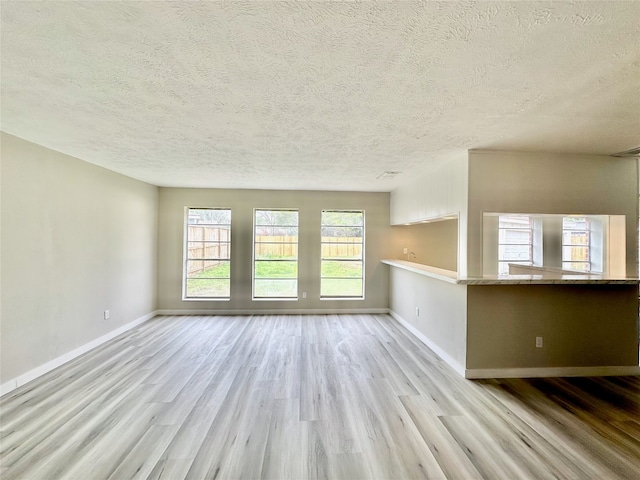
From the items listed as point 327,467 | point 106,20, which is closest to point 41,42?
point 106,20

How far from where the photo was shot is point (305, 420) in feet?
7.04

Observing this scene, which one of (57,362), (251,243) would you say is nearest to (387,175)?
(251,243)

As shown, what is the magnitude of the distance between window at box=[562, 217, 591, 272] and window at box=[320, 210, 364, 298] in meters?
3.84

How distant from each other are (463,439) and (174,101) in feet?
10.9

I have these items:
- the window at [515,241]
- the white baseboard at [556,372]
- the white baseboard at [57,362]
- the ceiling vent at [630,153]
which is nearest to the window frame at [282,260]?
the white baseboard at [57,362]

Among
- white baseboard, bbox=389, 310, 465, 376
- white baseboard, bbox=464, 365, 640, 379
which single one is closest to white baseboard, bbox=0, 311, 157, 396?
white baseboard, bbox=389, 310, 465, 376

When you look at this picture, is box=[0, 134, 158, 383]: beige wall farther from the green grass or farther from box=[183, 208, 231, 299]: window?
the green grass

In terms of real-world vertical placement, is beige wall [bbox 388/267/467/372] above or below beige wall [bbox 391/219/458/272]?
Answer: below

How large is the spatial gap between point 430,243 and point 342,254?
183cm

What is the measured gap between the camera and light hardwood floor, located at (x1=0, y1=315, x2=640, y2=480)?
5.59 feet

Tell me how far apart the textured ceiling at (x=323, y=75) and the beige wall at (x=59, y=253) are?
20.0 inches

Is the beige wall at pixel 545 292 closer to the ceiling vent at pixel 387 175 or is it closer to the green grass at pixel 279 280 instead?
the ceiling vent at pixel 387 175

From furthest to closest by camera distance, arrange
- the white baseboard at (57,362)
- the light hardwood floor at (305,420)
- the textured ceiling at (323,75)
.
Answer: the white baseboard at (57,362) < the light hardwood floor at (305,420) < the textured ceiling at (323,75)

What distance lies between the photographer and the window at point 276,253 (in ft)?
17.7
